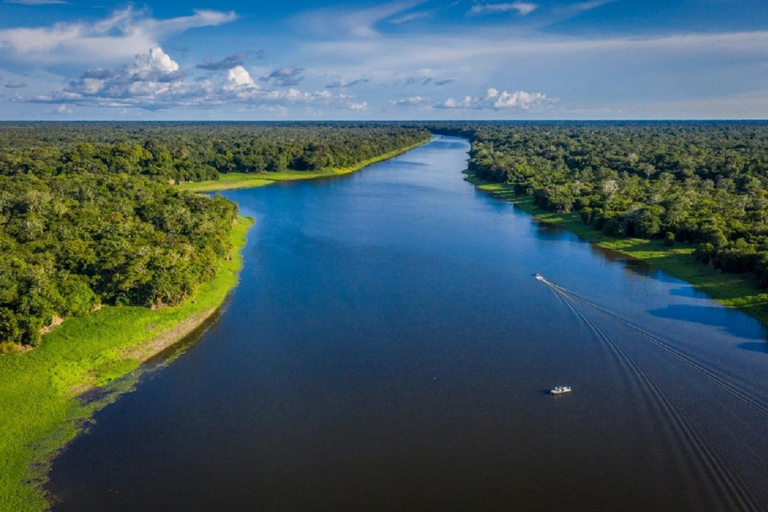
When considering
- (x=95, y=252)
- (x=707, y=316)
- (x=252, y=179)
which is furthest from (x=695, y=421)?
(x=252, y=179)

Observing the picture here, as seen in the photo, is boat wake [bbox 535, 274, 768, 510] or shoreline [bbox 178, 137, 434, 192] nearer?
boat wake [bbox 535, 274, 768, 510]

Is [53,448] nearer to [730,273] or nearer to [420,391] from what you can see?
[420,391]

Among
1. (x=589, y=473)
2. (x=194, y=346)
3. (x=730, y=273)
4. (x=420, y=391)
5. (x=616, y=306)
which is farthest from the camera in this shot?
(x=730, y=273)

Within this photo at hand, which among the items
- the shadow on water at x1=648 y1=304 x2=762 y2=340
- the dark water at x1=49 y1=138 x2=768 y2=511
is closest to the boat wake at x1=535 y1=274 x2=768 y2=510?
the dark water at x1=49 y1=138 x2=768 y2=511

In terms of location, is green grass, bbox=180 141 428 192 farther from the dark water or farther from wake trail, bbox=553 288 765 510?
wake trail, bbox=553 288 765 510

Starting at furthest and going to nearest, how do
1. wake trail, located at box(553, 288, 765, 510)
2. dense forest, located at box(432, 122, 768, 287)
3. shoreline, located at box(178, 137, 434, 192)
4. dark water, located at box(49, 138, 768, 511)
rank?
shoreline, located at box(178, 137, 434, 192) < dense forest, located at box(432, 122, 768, 287) < dark water, located at box(49, 138, 768, 511) < wake trail, located at box(553, 288, 765, 510)

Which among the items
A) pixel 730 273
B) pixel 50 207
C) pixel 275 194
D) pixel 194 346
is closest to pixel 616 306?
pixel 730 273

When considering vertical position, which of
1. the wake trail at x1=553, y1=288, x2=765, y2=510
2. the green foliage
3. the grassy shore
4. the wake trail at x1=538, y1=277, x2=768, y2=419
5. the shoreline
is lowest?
the wake trail at x1=553, y1=288, x2=765, y2=510
